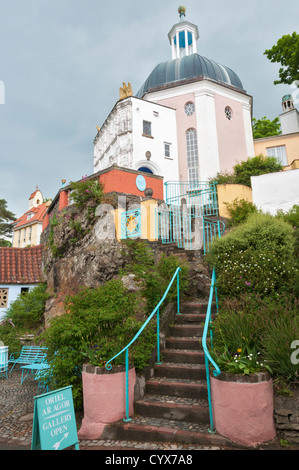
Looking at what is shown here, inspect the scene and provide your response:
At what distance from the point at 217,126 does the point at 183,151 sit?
2.82 m

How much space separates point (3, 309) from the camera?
44.2 ft

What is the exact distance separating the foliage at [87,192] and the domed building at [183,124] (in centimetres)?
748

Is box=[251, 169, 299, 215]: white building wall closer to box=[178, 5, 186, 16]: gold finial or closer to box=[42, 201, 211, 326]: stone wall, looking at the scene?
box=[42, 201, 211, 326]: stone wall

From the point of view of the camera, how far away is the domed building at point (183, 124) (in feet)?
63.8

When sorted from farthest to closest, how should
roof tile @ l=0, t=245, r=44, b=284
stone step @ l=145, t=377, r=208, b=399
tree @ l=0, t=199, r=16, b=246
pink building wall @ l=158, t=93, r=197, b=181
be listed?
tree @ l=0, t=199, r=16, b=246 → pink building wall @ l=158, t=93, r=197, b=181 → roof tile @ l=0, t=245, r=44, b=284 → stone step @ l=145, t=377, r=208, b=399

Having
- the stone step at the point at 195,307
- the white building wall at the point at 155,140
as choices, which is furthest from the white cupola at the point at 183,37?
the stone step at the point at 195,307

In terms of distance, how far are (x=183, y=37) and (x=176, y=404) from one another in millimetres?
29767

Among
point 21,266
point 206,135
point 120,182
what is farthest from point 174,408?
point 206,135

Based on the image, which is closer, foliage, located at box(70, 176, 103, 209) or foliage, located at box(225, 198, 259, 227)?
foliage, located at box(225, 198, 259, 227)

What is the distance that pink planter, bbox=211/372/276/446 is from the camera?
3.63 m

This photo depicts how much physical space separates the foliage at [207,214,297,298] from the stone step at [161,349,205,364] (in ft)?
4.70

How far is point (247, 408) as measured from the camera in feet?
12.0

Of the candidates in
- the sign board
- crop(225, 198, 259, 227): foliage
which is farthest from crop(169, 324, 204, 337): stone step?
crop(225, 198, 259, 227): foliage

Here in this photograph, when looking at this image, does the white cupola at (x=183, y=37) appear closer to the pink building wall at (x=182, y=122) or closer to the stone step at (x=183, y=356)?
the pink building wall at (x=182, y=122)
